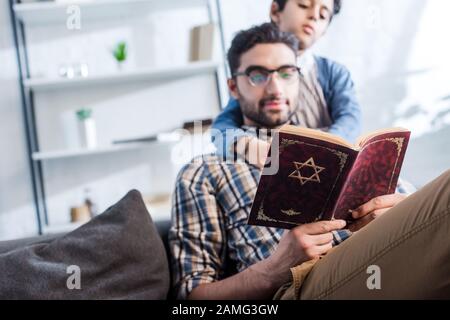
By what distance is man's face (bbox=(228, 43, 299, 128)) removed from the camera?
1.55m

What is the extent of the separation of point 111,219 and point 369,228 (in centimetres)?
57

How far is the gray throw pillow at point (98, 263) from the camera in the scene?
3.47 feet

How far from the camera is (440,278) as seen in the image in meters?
0.83

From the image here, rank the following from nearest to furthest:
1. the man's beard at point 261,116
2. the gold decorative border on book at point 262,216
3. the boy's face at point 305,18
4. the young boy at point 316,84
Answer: the gold decorative border on book at point 262,216 < the man's beard at point 261,116 < the young boy at point 316,84 < the boy's face at point 305,18

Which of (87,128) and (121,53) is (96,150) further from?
(121,53)

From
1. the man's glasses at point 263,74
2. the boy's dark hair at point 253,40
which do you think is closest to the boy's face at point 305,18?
the boy's dark hair at point 253,40

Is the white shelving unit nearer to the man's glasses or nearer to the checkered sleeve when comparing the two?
the man's glasses

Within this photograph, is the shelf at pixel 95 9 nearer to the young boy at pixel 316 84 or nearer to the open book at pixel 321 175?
the young boy at pixel 316 84

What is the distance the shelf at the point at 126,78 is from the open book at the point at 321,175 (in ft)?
4.75

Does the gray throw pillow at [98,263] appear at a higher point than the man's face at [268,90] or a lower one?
lower

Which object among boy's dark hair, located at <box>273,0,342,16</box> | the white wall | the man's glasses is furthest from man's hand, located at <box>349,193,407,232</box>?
the white wall

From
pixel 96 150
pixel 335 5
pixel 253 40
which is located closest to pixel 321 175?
pixel 253 40
